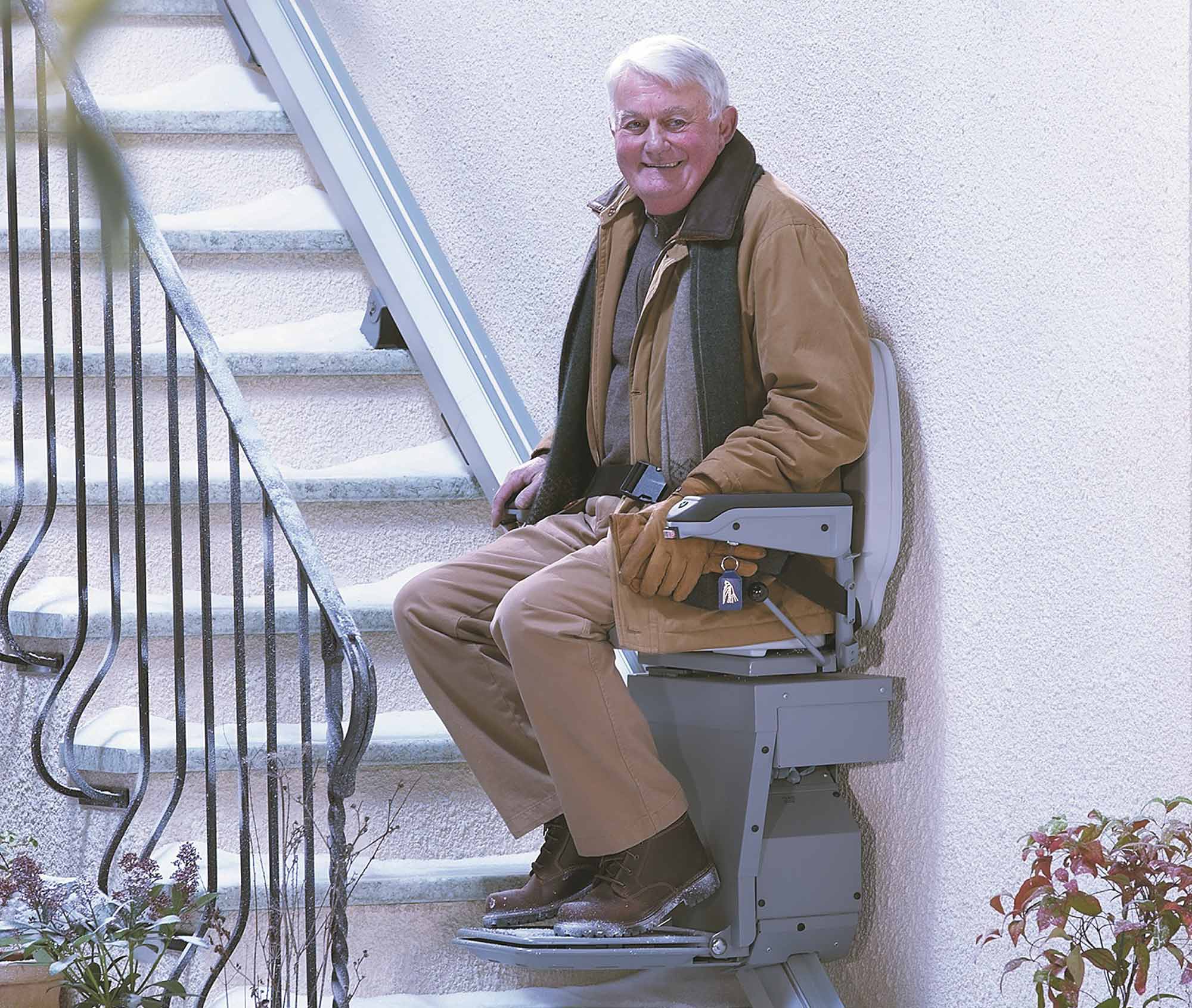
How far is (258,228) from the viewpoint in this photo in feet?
11.7

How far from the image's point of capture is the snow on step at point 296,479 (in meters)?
2.79

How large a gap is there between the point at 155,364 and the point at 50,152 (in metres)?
0.60

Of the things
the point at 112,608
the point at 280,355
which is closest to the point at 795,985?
the point at 112,608

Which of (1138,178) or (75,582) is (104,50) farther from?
(75,582)

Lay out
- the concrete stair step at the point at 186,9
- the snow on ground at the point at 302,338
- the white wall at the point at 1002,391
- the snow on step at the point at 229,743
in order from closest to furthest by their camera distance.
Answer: the white wall at the point at 1002,391 → the snow on step at the point at 229,743 → the snow on ground at the point at 302,338 → the concrete stair step at the point at 186,9

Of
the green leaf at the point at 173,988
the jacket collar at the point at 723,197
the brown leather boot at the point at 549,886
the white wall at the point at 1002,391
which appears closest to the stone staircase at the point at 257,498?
the brown leather boot at the point at 549,886

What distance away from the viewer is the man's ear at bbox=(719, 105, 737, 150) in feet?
7.47

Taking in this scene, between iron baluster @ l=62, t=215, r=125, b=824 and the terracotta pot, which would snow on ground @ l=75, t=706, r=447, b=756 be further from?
the terracotta pot

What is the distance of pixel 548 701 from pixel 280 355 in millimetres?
1426

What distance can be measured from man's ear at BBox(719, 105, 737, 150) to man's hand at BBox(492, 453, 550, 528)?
0.65 metres

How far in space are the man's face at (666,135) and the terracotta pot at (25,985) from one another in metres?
1.46

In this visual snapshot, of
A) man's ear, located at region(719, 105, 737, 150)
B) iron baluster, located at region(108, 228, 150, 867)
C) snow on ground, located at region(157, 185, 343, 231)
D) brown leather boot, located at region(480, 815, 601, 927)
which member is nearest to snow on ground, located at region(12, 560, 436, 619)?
iron baluster, located at region(108, 228, 150, 867)

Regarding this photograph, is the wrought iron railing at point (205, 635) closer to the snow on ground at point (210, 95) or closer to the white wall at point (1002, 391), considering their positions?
the white wall at point (1002, 391)

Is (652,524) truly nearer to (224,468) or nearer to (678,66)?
(678,66)
